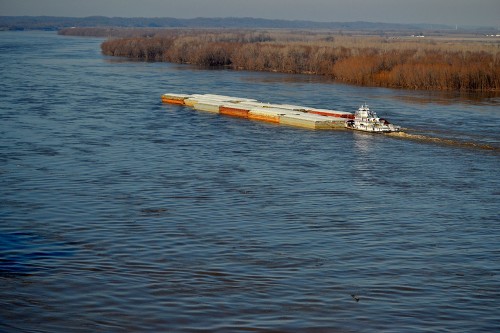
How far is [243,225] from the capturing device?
2123 centimetres

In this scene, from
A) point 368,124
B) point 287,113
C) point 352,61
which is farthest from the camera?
point 352,61

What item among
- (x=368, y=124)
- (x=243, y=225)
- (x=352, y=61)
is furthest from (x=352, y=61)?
(x=243, y=225)

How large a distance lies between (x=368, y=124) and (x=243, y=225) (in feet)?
64.9

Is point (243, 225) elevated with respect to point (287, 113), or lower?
lower

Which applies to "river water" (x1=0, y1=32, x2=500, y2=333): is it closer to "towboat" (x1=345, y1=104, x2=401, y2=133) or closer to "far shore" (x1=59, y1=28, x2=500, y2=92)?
"towboat" (x1=345, y1=104, x2=401, y2=133)

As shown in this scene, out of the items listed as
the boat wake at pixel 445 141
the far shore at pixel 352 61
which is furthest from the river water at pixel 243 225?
the far shore at pixel 352 61

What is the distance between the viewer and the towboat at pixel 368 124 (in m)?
39.3

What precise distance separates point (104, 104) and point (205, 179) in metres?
23.0

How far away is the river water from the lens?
48.4ft

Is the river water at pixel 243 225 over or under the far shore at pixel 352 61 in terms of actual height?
under

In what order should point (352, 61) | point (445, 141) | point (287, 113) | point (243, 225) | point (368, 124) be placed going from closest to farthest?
point (243, 225) → point (445, 141) → point (368, 124) → point (287, 113) → point (352, 61)

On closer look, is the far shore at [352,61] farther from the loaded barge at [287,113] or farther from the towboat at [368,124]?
the towboat at [368,124]

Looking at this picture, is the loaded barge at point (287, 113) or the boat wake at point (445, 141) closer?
the boat wake at point (445, 141)

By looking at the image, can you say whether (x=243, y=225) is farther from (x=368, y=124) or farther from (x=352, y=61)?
(x=352, y=61)
